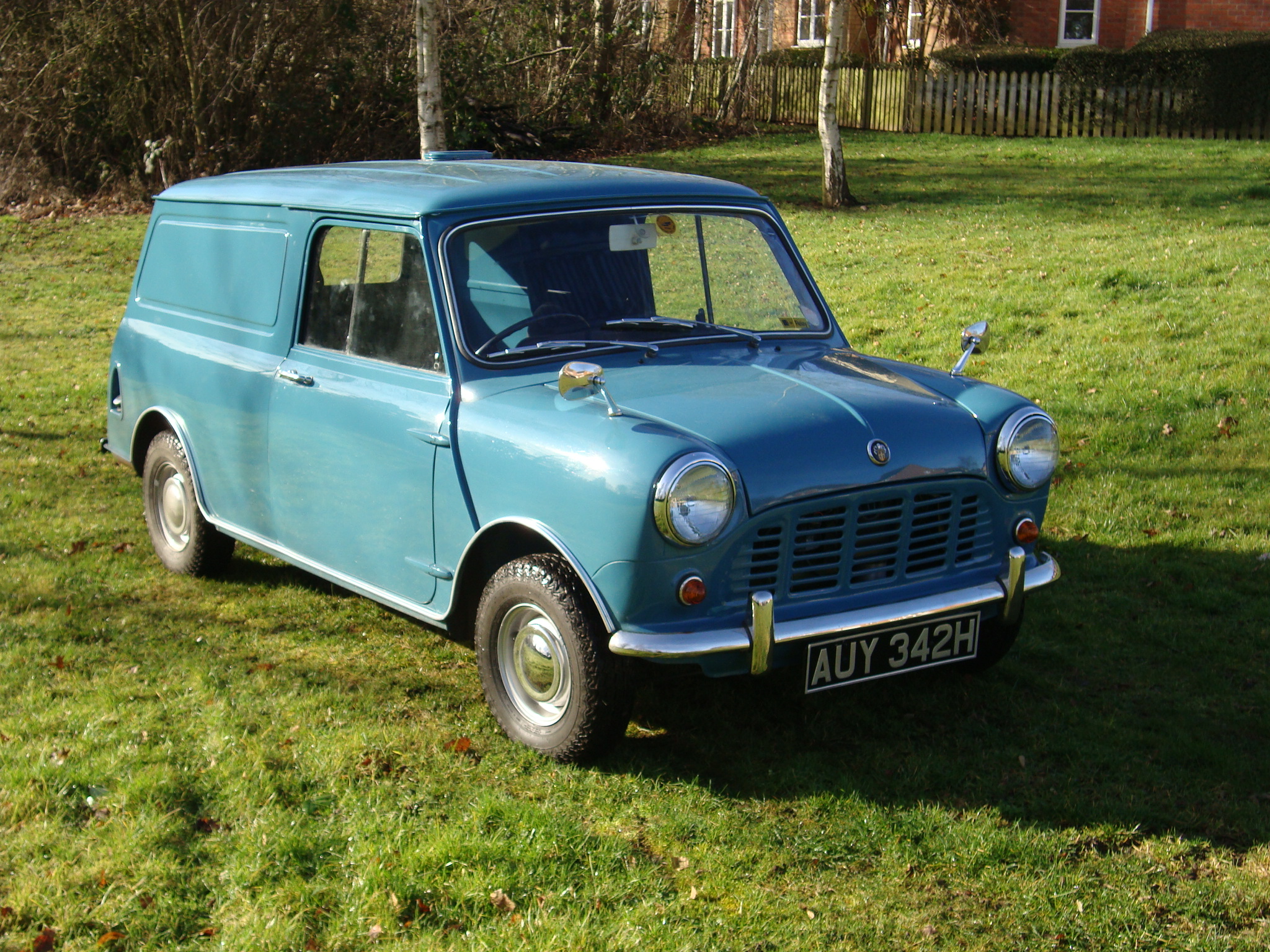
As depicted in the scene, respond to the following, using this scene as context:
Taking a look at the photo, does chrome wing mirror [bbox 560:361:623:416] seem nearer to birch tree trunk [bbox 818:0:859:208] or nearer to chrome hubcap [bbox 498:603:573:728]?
chrome hubcap [bbox 498:603:573:728]

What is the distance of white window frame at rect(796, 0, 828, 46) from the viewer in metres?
29.7

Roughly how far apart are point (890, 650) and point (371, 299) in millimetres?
2352

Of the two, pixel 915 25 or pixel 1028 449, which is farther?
pixel 915 25

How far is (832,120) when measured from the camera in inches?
595

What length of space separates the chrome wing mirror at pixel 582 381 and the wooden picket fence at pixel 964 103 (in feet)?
64.2

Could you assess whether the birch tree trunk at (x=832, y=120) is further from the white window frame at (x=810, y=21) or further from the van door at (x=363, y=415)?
the white window frame at (x=810, y=21)

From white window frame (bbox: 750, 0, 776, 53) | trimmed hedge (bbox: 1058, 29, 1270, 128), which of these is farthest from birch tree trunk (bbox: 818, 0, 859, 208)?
white window frame (bbox: 750, 0, 776, 53)

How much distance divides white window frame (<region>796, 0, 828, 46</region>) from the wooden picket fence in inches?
143

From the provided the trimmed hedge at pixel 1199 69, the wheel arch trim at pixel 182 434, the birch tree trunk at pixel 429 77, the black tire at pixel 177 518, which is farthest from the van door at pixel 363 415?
the trimmed hedge at pixel 1199 69

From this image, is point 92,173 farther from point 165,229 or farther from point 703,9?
point 165,229

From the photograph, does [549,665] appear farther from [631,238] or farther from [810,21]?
[810,21]

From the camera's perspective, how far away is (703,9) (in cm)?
2458

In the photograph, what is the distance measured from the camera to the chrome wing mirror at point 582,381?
401 centimetres

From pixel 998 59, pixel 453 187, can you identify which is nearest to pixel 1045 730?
pixel 453 187
